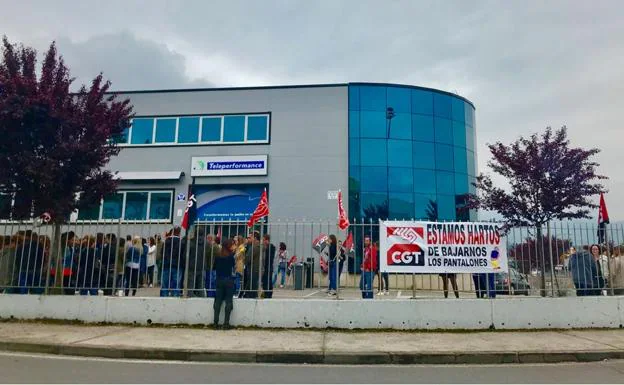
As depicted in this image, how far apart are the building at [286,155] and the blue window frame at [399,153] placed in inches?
2.0

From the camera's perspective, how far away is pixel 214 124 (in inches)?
946

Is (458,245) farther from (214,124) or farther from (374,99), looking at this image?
(214,124)

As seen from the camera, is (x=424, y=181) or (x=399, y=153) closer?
(x=399, y=153)

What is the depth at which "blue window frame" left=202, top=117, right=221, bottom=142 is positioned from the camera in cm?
2384

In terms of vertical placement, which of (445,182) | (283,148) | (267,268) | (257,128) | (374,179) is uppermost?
(257,128)

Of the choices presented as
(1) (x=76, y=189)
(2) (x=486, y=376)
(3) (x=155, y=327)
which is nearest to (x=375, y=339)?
(2) (x=486, y=376)

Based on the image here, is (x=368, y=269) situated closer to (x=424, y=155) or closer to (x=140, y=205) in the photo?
(x=424, y=155)

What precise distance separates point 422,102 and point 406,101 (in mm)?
941

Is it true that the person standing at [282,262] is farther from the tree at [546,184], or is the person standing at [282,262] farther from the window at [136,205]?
the window at [136,205]

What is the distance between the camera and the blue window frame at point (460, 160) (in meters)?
25.5

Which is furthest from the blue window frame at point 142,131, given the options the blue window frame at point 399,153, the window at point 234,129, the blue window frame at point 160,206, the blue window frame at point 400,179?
the blue window frame at point 400,179

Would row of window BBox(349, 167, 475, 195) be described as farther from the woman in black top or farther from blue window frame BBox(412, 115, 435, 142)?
the woman in black top

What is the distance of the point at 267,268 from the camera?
10.3 metres

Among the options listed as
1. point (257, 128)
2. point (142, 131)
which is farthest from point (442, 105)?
point (142, 131)
